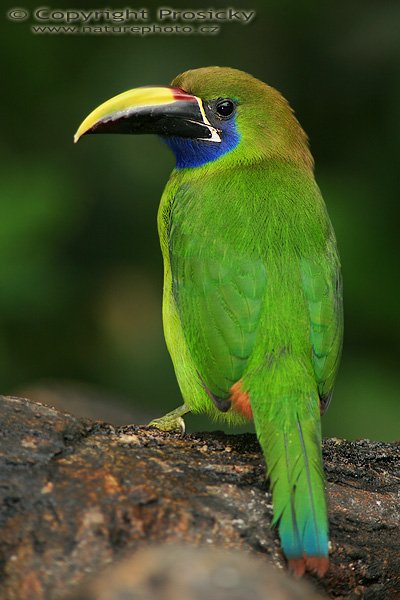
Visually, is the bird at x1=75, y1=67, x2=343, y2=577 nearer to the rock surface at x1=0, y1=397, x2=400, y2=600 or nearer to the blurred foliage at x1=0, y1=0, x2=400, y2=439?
the rock surface at x1=0, y1=397, x2=400, y2=600

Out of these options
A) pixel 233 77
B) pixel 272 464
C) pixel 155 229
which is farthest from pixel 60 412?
pixel 155 229

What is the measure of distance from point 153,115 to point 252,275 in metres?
0.99

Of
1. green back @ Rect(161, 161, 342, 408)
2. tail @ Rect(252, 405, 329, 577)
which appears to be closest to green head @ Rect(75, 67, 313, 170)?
green back @ Rect(161, 161, 342, 408)

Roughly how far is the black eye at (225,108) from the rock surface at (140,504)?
4.71 feet

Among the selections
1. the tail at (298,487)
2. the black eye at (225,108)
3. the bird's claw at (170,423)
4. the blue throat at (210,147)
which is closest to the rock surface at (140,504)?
the tail at (298,487)

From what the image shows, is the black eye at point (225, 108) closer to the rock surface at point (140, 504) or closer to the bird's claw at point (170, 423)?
the bird's claw at point (170, 423)

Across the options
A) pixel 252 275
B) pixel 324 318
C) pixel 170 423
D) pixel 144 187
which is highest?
pixel 144 187

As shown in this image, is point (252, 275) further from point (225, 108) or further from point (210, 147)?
point (225, 108)

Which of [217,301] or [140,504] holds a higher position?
[217,301]

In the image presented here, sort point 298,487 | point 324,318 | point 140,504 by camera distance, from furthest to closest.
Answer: point 324,318 < point 298,487 < point 140,504

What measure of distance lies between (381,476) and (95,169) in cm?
284

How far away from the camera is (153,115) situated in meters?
4.23

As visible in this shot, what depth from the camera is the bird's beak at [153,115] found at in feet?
13.8

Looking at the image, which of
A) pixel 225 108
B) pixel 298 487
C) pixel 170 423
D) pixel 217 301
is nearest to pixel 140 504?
pixel 298 487
